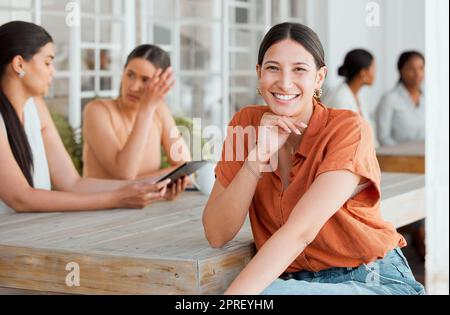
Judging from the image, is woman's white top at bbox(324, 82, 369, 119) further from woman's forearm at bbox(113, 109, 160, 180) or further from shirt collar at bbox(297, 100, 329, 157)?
shirt collar at bbox(297, 100, 329, 157)

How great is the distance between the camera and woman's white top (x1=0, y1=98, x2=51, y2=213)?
8.66ft

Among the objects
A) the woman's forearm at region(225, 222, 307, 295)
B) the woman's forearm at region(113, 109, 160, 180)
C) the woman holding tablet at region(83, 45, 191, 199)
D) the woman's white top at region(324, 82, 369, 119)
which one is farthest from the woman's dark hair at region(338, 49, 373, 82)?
the woman's forearm at region(225, 222, 307, 295)

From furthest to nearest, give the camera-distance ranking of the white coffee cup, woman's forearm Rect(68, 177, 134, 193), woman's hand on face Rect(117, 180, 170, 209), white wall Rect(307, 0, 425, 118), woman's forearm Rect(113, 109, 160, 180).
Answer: white wall Rect(307, 0, 425, 118) < woman's forearm Rect(113, 109, 160, 180) < the white coffee cup < woman's forearm Rect(68, 177, 134, 193) < woman's hand on face Rect(117, 180, 170, 209)

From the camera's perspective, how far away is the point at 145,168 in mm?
3189

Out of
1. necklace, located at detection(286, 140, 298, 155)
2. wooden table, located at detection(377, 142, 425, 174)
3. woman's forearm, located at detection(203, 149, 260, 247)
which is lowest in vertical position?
wooden table, located at detection(377, 142, 425, 174)

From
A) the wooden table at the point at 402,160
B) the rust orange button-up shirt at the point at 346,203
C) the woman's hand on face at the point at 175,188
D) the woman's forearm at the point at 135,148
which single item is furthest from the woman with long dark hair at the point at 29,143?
the wooden table at the point at 402,160

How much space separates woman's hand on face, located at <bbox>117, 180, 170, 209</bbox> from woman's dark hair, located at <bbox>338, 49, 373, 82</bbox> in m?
2.36

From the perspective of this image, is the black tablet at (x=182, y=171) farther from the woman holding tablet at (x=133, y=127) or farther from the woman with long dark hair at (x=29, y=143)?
the woman holding tablet at (x=133, y=127)

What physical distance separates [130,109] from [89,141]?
0.19 m

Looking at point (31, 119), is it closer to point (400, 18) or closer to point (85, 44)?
point (85, 44)

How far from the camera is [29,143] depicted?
8.59 feet

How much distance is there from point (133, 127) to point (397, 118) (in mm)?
2875

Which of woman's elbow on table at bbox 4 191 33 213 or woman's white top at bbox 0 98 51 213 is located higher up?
woman's white top at bbox 0 98 51 213

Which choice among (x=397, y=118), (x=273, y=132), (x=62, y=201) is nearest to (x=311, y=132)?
(x=273, y=132)
